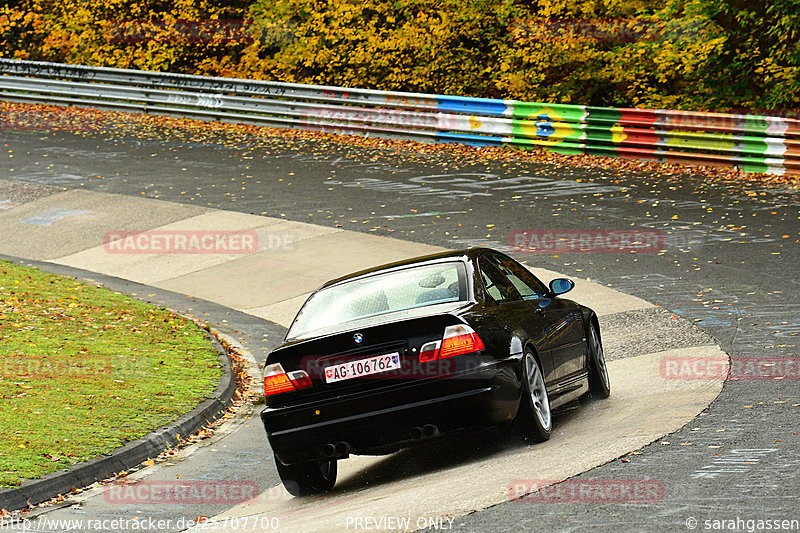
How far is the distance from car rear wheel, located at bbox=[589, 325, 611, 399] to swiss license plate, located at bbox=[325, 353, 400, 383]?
2.53 m

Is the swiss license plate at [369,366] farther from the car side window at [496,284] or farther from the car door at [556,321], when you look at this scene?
the car door at [556,321]

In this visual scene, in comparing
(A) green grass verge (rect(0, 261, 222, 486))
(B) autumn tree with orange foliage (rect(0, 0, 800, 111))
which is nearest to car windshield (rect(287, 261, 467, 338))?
(A) green grass verge (rect(0, 261, 222, 486))

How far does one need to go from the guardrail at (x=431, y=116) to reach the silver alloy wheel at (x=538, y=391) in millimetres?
13014

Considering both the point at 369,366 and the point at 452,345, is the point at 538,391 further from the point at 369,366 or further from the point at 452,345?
the point at 369,366

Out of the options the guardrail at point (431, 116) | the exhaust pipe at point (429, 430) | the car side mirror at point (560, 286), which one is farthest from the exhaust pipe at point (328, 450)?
the guardrail at point (431, 116)

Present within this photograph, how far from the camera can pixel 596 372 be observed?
31.0 feet

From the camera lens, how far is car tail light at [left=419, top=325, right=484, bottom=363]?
7.41 m

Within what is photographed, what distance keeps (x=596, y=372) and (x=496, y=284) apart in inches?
60.2

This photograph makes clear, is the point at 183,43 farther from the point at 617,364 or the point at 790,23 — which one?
the point at 617,364

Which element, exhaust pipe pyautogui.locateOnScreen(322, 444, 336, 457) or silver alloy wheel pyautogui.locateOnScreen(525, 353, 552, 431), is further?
silver alloy wheel pyautogui.locateOnScreen(525, 353, 552, 431)

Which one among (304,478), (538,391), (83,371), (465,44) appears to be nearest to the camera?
(304,478)

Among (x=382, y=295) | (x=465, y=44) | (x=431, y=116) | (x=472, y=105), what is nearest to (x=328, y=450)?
(x=382, y=295)

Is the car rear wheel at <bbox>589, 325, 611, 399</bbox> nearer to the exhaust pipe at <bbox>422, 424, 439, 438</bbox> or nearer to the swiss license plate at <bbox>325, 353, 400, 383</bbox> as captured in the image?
the exhaust pipe at <bbox>422, 424, 439, 438</bbox>

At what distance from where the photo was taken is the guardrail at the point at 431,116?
20.6m
